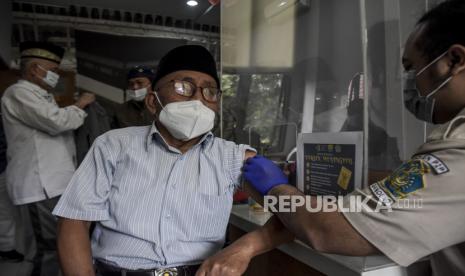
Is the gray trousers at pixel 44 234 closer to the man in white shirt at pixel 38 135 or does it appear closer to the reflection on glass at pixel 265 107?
the man in white shirt at pixel 38 135


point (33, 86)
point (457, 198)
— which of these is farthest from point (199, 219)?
point (33, 86)

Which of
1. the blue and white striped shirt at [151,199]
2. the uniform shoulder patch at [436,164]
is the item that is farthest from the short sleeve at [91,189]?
the uniform shoulder patch at [436,164]

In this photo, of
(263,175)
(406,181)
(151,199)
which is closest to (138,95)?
(151,199)

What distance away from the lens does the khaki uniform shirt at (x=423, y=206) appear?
0.76m

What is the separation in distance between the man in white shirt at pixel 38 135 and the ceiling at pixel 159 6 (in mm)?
1962

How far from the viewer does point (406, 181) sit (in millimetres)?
809

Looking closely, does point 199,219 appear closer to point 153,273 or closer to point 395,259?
point 153,273

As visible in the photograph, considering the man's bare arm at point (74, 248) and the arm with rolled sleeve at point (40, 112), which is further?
the arm with rolled sleeve at point (40, 112)

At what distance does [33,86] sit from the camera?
85.9 inches

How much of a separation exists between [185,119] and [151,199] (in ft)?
1.01

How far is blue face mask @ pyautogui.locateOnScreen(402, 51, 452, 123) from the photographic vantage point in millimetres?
959

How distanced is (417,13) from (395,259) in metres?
1.05

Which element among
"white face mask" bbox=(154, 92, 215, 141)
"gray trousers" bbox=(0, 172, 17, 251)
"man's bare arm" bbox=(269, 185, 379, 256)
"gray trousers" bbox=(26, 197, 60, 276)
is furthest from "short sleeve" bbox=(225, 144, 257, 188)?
"gray trousers" bbox=(0, 172, 17, 251)

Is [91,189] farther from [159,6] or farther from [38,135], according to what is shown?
[159,6]
